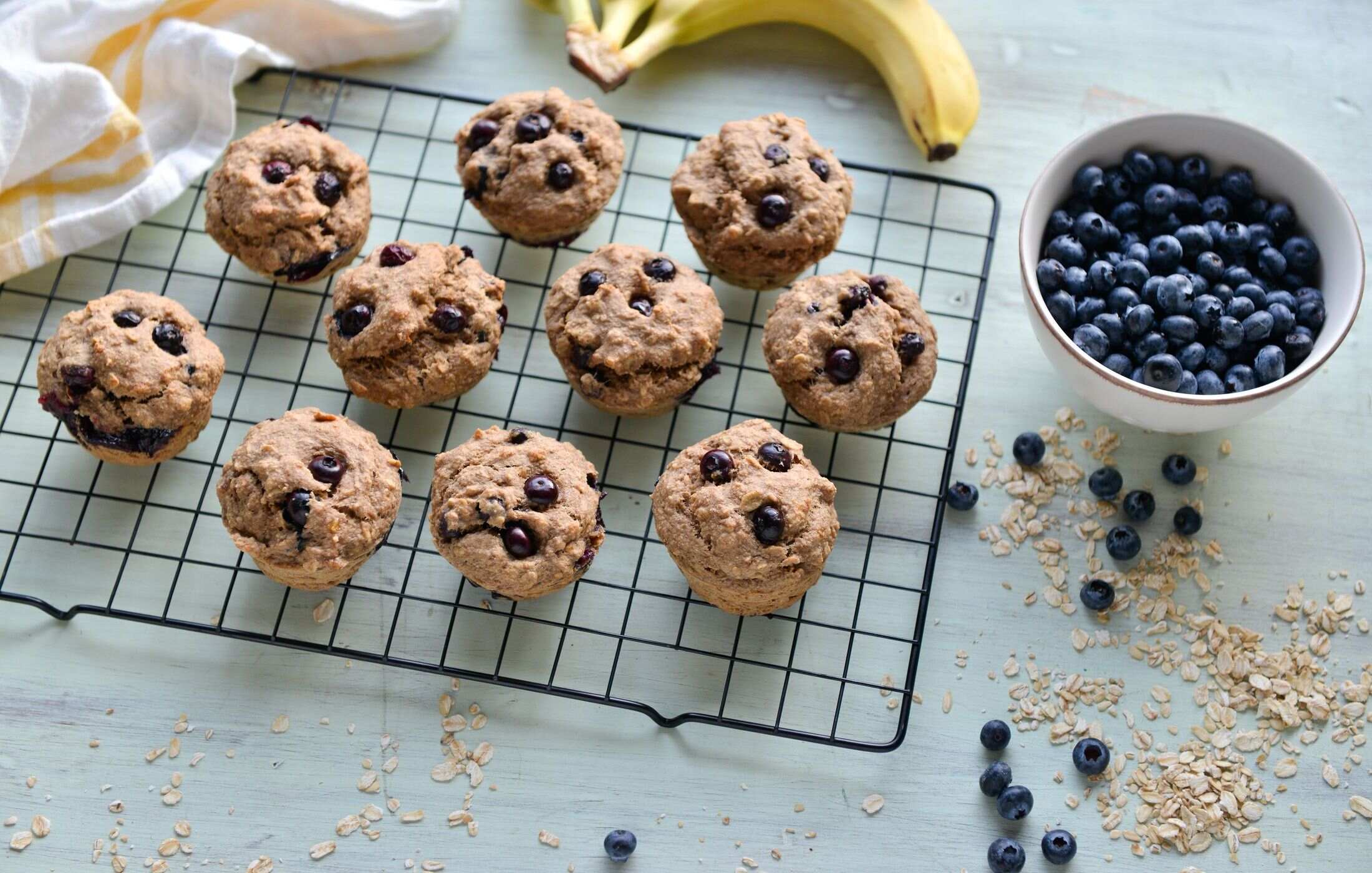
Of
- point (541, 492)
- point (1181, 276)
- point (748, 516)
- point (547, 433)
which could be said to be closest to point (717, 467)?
point (748, 516)

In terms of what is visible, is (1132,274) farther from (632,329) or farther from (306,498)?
(306,498)

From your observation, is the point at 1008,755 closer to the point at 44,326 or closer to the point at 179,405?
the point at 179,405

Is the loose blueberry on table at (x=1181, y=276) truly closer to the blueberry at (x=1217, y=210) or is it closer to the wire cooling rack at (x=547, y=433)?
the blueberry at (x=1217, y=210)

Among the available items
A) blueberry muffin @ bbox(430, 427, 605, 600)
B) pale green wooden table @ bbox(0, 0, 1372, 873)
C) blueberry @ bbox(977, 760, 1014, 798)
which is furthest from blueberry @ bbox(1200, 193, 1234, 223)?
blueberry muffin @ bbox(430, 427, 605, 600)

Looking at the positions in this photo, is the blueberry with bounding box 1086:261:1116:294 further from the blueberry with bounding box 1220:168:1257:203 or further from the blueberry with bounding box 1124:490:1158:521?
the blueberry with bounding box 1124:490:1158:521

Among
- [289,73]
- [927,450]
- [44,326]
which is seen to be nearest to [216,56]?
[289,73]

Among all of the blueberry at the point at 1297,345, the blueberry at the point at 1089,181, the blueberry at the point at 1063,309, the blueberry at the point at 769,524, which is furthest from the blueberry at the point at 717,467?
the blueberry at the point at 1297,345
